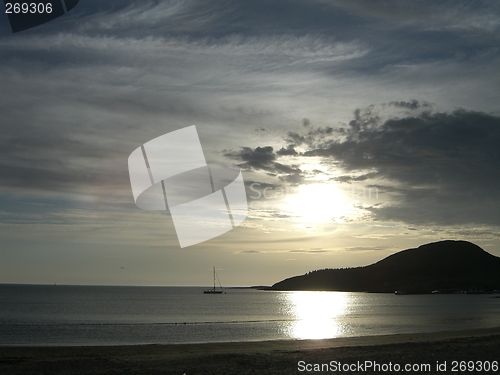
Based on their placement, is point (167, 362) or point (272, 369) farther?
point (167, 362)

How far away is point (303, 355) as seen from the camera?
2289 centimetres

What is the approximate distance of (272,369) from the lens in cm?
1844

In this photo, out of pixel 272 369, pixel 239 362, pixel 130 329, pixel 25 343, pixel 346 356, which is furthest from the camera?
pixel 130 329

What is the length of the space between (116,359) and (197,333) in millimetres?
20871

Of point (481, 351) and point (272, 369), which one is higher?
point (272, 369)

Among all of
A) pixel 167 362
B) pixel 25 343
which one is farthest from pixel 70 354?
pixel 25 343

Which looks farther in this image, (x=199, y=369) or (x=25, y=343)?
(x=25, y=343)

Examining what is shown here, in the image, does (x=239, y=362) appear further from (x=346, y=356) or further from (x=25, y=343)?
(x=25, y=343)

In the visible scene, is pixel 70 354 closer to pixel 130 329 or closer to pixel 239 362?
pixel 239 362

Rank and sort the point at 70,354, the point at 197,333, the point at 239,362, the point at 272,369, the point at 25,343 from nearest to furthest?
the point at 272,369, the point at 239,362, the point at 70,354, the point at 25,343, the point at 197,333

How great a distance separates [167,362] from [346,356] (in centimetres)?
867

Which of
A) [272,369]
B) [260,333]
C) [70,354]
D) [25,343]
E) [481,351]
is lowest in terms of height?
[260,333]

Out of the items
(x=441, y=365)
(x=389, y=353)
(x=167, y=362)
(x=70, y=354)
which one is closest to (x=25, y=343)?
(x=70, y=354)

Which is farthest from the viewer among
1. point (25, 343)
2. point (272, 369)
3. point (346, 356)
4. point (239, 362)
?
point (25, 343)
